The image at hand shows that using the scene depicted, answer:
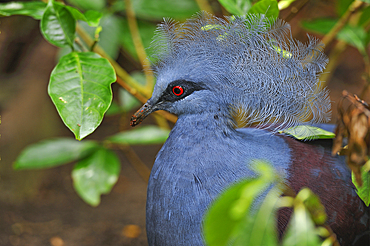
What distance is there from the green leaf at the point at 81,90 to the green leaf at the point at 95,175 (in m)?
0.65

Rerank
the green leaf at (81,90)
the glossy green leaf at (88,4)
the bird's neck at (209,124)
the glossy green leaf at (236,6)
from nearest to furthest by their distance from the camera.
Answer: the green leaf at (81,90) < the bird's neck at (209,124) < the glossy green leaf at (236,6) < the glossy green leaf at (88,4)

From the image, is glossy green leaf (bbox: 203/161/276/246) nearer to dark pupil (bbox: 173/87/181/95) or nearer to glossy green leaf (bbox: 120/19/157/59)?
dark pupil (bbox: 173/87/181/95)

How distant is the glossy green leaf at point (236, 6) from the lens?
1212 mm

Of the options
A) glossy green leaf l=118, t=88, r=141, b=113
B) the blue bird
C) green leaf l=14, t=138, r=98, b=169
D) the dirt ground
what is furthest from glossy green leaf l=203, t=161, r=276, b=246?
the dirt ground

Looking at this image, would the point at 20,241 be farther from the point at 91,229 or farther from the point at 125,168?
the point at 125,168

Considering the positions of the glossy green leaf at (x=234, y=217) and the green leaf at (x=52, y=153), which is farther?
the green leaf at (x=52, y=153)

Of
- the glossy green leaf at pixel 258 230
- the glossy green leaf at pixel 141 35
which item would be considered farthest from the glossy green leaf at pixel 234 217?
the glossy green leaf at pixel 141 35

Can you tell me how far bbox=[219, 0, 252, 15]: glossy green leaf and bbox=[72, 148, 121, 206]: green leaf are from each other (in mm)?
903

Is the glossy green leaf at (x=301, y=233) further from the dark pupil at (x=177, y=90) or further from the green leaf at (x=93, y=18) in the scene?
the green leaf at (x=93, y=18)

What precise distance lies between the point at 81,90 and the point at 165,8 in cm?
80

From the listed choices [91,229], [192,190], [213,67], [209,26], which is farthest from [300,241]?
[91,229]

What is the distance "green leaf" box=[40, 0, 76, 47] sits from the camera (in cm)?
110

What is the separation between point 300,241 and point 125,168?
246cm

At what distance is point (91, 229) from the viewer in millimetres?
2172
